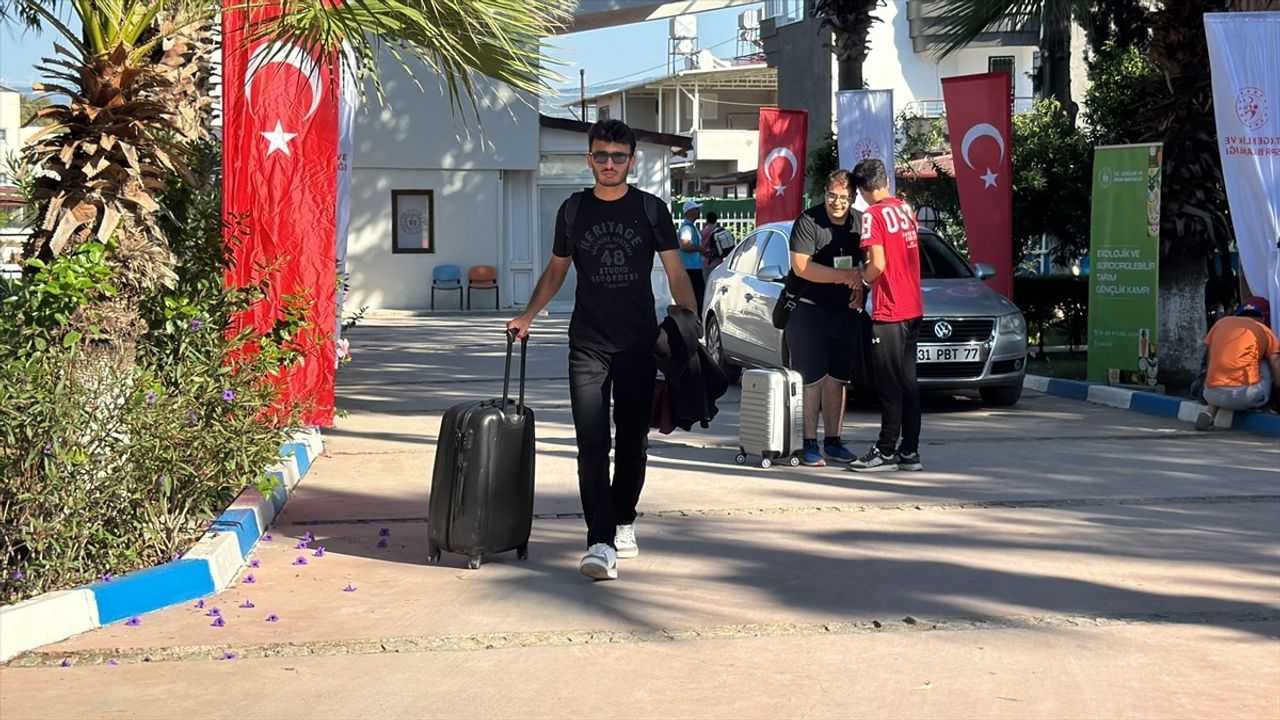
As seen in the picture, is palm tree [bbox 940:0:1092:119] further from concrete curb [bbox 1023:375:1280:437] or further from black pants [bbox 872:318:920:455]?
black pants [bbox 872:318:920:455]

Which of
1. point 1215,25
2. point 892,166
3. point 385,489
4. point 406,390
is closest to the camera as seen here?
point 385,489

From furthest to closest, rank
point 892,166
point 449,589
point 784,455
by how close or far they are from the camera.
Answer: point 892,166 → point 784,455 → point 449,589

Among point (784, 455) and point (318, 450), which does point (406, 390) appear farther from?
point (784, 455)

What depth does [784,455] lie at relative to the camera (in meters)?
10.8

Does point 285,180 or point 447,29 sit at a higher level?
point 447,29

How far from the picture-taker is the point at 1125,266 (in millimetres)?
15109

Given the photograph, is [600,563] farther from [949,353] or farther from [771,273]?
[949,353]

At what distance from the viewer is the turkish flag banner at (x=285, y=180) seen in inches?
447

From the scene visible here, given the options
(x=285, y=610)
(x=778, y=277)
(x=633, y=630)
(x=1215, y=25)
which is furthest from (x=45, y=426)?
(x=1215, y=25)

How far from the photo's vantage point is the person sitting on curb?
477 inches

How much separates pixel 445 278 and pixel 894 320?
22.3 metres

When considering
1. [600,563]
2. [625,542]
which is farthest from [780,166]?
[600,563]

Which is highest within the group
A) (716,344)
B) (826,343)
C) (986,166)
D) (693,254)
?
(986,166)

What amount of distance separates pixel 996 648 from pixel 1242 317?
23.7ft
